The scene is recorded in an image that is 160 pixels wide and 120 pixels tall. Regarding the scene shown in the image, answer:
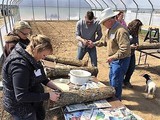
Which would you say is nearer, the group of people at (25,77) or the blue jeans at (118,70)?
the group of people at (25,77)

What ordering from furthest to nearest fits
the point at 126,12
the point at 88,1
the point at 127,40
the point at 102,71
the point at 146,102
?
1. the point at 88,1
2. the point at 126,12
3. the point at 102,71
4. the point at 146,102
5. the point at 127,40

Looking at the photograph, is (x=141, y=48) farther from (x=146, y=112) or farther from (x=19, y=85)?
(x=19, y=85)

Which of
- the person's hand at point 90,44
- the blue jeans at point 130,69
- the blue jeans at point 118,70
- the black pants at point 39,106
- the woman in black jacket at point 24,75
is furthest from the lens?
the blue jeans at point 130,69

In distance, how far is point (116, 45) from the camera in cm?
288

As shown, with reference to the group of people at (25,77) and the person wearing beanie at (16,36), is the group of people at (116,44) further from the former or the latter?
the group of people at (25,77)

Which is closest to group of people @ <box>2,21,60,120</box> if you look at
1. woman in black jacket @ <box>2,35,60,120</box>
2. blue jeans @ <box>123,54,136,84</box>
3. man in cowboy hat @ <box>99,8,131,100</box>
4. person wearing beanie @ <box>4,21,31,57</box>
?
woman in black jacket @ <box>2,35,60,120</box>

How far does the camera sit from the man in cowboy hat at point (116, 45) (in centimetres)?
270

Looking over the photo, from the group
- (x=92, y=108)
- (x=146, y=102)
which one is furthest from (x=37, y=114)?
(x=146, y=102)

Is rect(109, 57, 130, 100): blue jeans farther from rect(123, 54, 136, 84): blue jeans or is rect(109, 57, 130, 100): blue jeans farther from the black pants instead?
the black pants

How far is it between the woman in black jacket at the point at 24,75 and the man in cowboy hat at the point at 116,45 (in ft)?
4.56

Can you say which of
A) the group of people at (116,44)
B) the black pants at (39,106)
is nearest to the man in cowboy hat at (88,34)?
the group of people at (116,44)

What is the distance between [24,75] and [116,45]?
1.71 meters

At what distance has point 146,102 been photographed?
375 centimetres

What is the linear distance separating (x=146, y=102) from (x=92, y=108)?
1.98 meters
